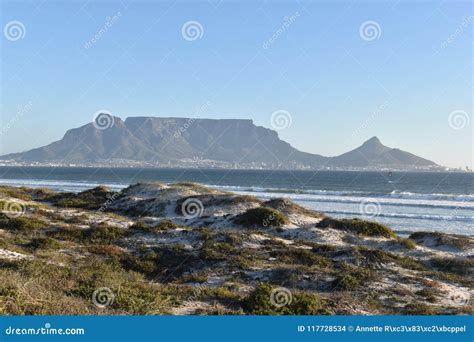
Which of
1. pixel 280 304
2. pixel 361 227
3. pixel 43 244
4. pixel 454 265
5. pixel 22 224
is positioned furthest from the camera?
pixel 361 227

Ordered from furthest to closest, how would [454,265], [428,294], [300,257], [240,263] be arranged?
1. [454,265]
2. [300,257]
3. [240,263]
4. [428,294]

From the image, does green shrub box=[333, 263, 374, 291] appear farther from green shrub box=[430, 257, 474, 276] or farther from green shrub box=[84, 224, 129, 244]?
green shrub box=[84, 224, 129, 244]

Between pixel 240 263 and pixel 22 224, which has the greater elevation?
pixel 22 224

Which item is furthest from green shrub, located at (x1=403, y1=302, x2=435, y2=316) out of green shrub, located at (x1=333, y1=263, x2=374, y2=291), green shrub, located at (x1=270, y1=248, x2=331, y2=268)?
green shrub, located at (x1=270, y1=248, x2=331, y2=268)

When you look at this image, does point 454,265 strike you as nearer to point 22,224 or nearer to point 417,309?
point 417,309

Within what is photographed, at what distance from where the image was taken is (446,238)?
102 ft

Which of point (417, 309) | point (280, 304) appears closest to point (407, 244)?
point (417, 309)

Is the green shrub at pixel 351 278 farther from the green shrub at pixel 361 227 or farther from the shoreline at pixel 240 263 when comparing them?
the green shrub at pixel 361 227

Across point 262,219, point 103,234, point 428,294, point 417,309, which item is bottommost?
point 428,294

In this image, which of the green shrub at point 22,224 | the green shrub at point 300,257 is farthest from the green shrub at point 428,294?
the green shrub at point 22,224

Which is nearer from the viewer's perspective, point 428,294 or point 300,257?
point 428,294

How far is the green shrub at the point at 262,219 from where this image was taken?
33.1 m

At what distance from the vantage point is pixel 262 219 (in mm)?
33531

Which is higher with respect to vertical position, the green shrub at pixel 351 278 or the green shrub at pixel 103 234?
the green shrub at pixel 103 234
